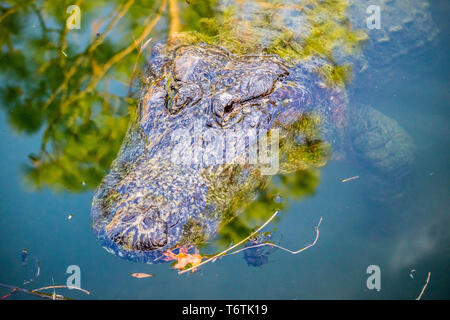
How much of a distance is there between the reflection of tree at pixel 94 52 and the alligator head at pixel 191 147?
472 millimetres

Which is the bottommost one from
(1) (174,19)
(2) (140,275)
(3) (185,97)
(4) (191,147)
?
(2) (140,275)

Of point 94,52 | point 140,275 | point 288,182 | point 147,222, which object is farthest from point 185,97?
point 94,52

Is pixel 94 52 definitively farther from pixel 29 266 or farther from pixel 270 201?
pixel 270 201

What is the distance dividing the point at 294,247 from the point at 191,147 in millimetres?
1504

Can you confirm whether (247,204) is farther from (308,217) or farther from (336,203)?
(336,203)

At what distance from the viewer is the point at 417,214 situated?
3.99m

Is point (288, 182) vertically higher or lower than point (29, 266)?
higher

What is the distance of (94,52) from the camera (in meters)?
4.85

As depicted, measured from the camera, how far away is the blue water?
3297mm

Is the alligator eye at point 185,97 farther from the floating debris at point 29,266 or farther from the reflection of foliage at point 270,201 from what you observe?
the floating debris at point 29,266

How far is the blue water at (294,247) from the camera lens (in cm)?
330

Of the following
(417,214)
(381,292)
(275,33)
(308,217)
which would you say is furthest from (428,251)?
(275,33)
